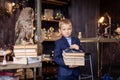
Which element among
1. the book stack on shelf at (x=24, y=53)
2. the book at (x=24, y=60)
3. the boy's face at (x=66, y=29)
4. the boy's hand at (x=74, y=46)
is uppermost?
the boy's face at (x=66, y=29)

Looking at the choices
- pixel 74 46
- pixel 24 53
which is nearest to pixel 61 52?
pixel 74 46

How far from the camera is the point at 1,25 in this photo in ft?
15.4

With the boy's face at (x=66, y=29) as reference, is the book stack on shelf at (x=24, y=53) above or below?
below

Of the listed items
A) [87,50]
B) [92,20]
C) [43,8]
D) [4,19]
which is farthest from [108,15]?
[4,19]

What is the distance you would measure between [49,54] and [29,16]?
3334 mm

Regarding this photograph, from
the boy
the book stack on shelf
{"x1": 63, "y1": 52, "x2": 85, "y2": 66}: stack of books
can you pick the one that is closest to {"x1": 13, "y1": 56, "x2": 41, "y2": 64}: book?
the book stack on shelf

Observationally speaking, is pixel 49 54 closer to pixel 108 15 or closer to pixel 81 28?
pixel 81 28

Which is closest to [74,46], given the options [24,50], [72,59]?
[72,59]

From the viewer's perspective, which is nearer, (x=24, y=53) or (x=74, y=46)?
(x=74, y=46)

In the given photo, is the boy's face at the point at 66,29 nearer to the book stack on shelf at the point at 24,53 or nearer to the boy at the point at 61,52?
the boy at the point at 61,52

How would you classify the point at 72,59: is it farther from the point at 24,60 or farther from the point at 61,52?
the point at 24,60

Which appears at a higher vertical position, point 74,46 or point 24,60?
point 74,46

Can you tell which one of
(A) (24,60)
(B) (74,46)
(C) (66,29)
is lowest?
(A) (24,60)

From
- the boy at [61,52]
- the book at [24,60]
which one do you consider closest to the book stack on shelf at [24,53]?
the book at [24,60]
